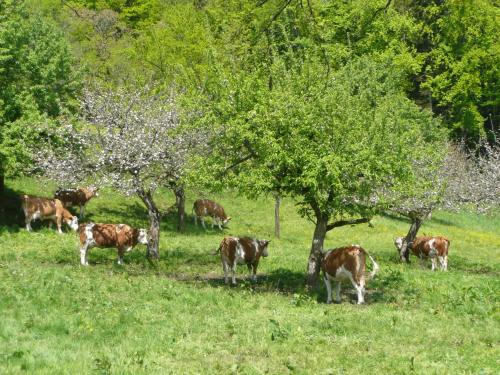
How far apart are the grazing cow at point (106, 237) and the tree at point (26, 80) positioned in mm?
5846

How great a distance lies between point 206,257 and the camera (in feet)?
85.4

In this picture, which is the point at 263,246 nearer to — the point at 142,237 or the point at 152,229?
the point at 152,229

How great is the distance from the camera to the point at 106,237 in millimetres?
23531

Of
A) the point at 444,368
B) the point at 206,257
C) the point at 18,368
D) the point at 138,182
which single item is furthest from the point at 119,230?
the point at 444,368

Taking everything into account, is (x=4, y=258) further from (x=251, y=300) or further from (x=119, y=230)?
(x=251, y=300)

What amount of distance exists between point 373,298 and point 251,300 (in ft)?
14.7

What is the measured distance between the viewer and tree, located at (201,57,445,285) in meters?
18.3

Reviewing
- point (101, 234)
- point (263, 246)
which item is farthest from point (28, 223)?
point (263, 246)

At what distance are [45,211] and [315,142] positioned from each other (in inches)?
661

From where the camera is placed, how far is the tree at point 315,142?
60.2ft

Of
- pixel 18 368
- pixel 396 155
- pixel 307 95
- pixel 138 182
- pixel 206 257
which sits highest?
pixel 307 95

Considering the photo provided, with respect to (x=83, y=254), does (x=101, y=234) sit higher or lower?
higher

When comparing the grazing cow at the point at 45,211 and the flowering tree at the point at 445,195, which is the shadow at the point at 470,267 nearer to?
the flowering tree at the point at 445,195

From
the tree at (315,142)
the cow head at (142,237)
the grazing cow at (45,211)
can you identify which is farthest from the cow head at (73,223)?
the tree at (315,142)
